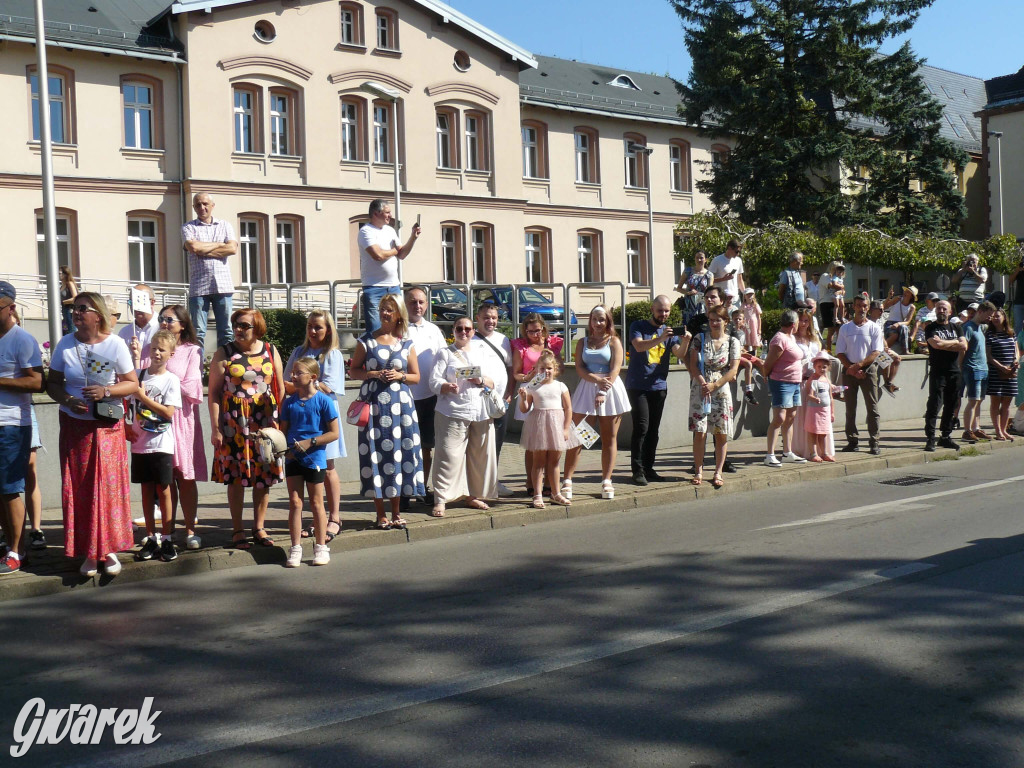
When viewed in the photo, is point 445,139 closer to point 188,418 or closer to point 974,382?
point 974,382

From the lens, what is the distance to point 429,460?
11.4 metres

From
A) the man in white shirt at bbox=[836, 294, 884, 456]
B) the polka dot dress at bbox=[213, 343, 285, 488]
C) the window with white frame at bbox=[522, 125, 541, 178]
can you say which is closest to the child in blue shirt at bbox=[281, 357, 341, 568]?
the polka dot dress at bbox=[213, 343, 285, 488]

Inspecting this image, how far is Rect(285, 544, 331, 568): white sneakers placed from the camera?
8.48 m

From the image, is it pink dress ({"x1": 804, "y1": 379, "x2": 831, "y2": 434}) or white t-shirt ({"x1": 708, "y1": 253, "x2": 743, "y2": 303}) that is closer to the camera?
pink dress ({"x1": 804, "y1": 379, "x2": 831, "y2": 434})

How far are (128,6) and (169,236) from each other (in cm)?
744

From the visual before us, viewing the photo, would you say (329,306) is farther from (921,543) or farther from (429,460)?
(921,543)

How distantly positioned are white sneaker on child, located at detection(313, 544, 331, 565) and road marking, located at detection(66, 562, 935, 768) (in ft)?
10.2

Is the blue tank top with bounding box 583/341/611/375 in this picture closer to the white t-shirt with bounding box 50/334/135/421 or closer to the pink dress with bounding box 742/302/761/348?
the white t-shirt with bounding box 50/334/135/421

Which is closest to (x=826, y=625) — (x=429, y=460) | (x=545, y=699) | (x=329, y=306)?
(x=545, y=699)

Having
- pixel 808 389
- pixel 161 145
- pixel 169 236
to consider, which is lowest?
pixel 808 389

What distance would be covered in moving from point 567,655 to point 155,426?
386 cm

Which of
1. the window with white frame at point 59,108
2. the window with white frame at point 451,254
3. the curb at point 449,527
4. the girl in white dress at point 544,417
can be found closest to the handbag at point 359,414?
the curb at point 449,527

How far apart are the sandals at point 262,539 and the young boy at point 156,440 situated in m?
0.67

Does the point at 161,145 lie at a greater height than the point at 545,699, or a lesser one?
greater
